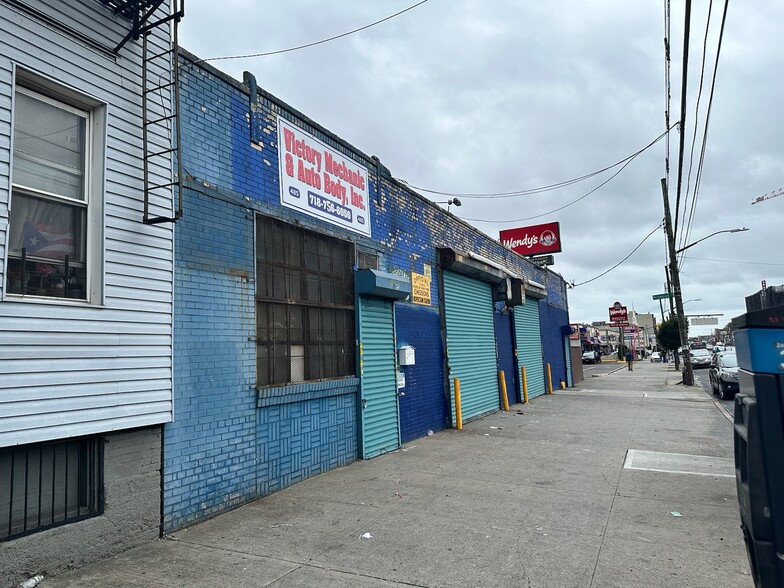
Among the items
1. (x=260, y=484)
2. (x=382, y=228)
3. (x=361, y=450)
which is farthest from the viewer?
(x=382, y=228)

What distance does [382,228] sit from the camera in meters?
9.95

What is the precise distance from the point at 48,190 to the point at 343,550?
165 inches

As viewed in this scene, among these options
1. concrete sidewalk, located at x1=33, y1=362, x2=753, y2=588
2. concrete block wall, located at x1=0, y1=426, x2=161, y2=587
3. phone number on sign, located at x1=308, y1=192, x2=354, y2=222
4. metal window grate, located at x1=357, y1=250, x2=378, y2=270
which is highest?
phone number on sign, located at x1=308, y1=192, x2=354, y2=222

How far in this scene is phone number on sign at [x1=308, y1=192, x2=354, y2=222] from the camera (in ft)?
26.2

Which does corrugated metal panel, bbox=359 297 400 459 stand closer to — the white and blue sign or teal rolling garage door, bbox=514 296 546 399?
the white and blue sign

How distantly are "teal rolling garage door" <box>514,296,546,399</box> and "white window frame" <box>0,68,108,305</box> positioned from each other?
14399 mm

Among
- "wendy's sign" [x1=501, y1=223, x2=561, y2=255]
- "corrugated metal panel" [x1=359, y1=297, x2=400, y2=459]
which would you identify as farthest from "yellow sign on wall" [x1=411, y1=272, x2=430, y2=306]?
"wendy's sign" [x1=501, y1=223, x2=561, y2=255]

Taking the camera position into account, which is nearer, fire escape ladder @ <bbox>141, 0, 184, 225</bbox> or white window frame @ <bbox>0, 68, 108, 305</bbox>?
white window frame @ <bbox>0, 68, 108, 305</bbox>

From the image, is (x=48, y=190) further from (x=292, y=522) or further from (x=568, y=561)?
(x=568, y=561)

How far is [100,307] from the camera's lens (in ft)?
15.5

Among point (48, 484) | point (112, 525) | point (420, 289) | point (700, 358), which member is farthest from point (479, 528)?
point (700, 358)

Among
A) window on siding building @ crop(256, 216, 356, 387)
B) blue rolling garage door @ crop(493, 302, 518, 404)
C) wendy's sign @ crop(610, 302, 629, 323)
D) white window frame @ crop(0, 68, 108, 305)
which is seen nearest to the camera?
white window frame @ crop(0, 68, 108, 305)

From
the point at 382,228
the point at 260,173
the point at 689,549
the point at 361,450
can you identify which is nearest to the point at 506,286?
the point at 382,228

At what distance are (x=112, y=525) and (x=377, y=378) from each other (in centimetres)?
500
